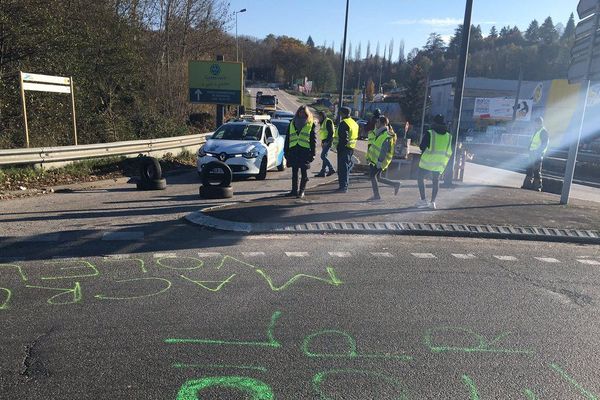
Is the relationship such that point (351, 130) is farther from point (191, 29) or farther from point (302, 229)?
point (191, 29)

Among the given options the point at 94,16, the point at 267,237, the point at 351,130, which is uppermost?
the point at 94,16

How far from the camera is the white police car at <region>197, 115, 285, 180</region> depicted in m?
12.7

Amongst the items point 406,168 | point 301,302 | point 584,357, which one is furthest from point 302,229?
point 406,168

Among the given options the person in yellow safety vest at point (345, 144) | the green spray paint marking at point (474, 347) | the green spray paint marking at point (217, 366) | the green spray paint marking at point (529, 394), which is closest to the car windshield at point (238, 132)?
the person in yellow safety vest at point (345, 144)

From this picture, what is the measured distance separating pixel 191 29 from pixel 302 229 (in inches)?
1018

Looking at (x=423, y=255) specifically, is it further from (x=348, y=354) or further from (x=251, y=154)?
(x=251, y=154)

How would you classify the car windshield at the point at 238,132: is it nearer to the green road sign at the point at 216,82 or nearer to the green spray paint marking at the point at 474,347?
the green road sign at the point at 216,82

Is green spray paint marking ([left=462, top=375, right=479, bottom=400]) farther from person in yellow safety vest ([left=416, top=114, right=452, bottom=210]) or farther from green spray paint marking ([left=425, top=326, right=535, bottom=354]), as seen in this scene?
person in yellow safety vest ([left=416, top=114, right=452, bottom=210])

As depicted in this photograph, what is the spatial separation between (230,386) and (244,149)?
10.2 metres

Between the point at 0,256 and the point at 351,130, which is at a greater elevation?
the point at 351,130

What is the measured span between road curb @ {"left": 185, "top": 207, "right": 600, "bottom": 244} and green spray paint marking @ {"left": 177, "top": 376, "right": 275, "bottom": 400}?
408cm

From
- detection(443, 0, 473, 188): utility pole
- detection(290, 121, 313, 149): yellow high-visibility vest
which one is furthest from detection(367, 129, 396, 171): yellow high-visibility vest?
detection(443, 0, 473, 188): utility pole

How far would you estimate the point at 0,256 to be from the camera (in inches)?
221

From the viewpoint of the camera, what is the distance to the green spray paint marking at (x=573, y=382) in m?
3.06
